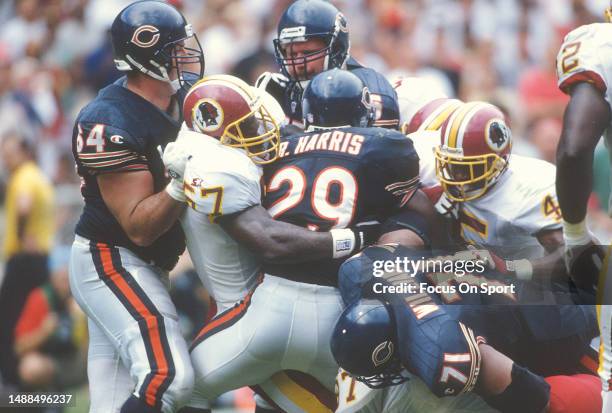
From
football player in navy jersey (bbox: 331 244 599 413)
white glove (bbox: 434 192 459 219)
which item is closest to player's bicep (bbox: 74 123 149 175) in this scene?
football player in navy jersey (bbox: 331 244 599 413)

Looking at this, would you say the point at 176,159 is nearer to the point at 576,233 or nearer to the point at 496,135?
the point at 496,135

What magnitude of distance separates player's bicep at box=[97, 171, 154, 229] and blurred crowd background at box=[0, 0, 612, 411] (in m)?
4.10

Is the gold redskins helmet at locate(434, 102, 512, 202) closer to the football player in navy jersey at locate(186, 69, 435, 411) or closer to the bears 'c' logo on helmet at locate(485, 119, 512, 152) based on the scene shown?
the bears 'c' logo on helmet at locate(485, 119, 512, 152)

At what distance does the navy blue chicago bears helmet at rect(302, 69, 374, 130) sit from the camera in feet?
15.5

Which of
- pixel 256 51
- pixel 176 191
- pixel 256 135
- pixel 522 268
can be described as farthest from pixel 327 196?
pixel 256 51

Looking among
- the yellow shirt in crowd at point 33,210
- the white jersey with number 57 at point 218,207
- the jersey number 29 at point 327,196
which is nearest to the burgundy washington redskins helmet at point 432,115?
the jersey number 29 at point 327,196

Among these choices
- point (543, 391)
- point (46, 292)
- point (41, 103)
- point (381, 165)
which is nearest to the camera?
point (543, 391)

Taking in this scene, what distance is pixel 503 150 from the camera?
4883mm

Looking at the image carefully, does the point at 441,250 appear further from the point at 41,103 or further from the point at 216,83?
the point at 41,103

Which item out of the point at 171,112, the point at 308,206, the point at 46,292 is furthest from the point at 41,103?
the point at 308,206

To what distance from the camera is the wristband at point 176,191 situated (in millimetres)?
4645

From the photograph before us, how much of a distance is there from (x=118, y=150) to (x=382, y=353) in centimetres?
137

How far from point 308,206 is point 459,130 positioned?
2.35ft

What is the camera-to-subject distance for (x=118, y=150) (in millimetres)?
4789
